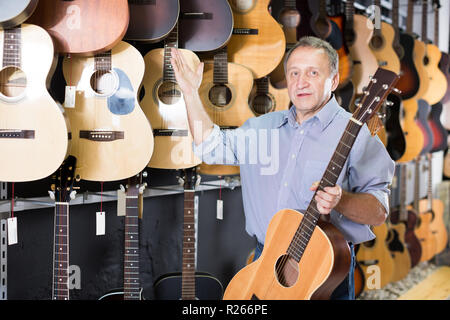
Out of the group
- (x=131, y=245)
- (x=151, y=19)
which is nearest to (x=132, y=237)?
(x=131, y=245)

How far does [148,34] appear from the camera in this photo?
128 centimetres

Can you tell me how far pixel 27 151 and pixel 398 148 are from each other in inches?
52.6

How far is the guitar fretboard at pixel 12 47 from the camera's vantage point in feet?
3.55

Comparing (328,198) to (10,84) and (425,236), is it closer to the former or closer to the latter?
(10,84)

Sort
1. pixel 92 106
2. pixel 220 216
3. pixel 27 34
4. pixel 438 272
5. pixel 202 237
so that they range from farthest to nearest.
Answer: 1. pixel 438 272
2. pixel 202 237
3. pixel 220 216
4. pixel 92 106
5. pixel 27 34

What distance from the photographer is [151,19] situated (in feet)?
4.23

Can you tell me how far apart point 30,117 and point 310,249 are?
79 centimetres

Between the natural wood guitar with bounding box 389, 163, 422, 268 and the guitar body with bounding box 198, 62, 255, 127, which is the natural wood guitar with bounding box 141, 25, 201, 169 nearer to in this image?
the guitar body with bounding box 198, 62, 255, 127

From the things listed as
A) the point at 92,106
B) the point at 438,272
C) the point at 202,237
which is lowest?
the point at 438,272

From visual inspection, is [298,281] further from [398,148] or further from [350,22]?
[350,22]

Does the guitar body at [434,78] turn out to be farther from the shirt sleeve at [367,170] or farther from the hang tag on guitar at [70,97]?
the hang tag on guitar at [70,97]

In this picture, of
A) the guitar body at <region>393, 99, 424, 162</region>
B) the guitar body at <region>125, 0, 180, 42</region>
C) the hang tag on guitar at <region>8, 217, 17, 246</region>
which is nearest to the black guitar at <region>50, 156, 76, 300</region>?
the hang tag on guitar at <region>8, 217, 17, 246</region>

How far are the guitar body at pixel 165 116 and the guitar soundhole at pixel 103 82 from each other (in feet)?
0.40

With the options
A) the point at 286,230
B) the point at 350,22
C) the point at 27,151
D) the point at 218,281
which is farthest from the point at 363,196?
the point at 27,151
